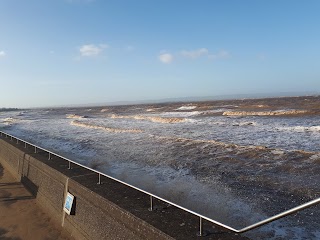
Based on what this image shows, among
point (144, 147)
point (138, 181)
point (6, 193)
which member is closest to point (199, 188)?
point (138, 181)

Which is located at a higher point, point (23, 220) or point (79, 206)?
point (79, 206)

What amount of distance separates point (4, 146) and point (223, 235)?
12.4 metres

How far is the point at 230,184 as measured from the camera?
7.77 metres

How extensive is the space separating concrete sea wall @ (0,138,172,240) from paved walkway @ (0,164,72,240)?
18 centimetres

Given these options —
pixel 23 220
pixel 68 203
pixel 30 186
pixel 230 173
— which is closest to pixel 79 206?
pixel 68 203

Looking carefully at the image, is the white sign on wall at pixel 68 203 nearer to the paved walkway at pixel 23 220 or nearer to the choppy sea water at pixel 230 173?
the paved walkway at pixel 23 220

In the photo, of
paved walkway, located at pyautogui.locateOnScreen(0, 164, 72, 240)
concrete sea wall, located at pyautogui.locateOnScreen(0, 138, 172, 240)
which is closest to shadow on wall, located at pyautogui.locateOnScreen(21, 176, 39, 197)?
concrete sea wall, located at pyautogui.locateOnScreen(0, 138, 172, 240)

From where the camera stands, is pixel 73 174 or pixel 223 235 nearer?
pixel 223 235

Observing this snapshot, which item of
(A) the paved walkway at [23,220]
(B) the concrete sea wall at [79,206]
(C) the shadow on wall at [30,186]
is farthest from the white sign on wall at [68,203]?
(C) the shadow on wall at [30,186]

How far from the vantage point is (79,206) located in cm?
552

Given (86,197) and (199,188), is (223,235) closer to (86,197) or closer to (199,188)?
(86,197)

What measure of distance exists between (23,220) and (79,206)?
196cm

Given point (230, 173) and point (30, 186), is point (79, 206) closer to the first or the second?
point (30, 186)

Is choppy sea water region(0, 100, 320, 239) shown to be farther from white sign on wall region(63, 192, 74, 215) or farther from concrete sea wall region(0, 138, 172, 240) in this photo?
white sign on wall region(63, 192, 74, 215)
